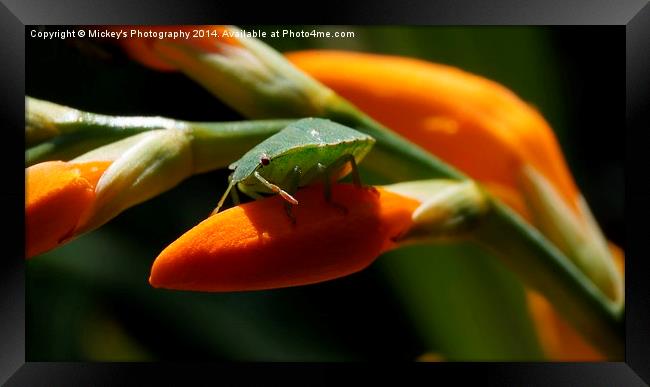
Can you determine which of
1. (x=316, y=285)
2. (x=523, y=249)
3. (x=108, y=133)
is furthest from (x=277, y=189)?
(x=316, y=285)

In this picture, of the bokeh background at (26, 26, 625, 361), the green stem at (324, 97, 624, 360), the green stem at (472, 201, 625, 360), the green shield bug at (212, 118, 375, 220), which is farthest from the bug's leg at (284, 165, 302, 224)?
the bokeh background at (26, 26, 625, 361)

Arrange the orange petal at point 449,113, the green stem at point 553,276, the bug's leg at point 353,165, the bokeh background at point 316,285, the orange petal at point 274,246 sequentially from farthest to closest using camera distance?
the bokeh background at point 316,285, the orange petal at point 449,113, the green stem at point 553,276, the bug's leg at point 353,165, the orange petal at point 274,246

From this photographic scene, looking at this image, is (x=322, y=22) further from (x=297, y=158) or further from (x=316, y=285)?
(x=297, y=158)

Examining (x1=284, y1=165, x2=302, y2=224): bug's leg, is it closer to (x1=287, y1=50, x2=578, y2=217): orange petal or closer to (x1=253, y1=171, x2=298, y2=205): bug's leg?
(x1=253, y1=171, x2=298, y2=205): bug's leg

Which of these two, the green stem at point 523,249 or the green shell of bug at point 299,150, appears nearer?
the green shell of bug at point 299,150

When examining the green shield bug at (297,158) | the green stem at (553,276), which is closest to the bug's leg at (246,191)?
the green shield bug at (297,158)

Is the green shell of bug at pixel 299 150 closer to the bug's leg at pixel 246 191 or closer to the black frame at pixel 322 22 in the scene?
the bug's leg at pixel 246 191

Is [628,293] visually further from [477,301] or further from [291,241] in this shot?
[291,241]

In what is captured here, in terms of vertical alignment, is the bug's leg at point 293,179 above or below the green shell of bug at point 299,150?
below
